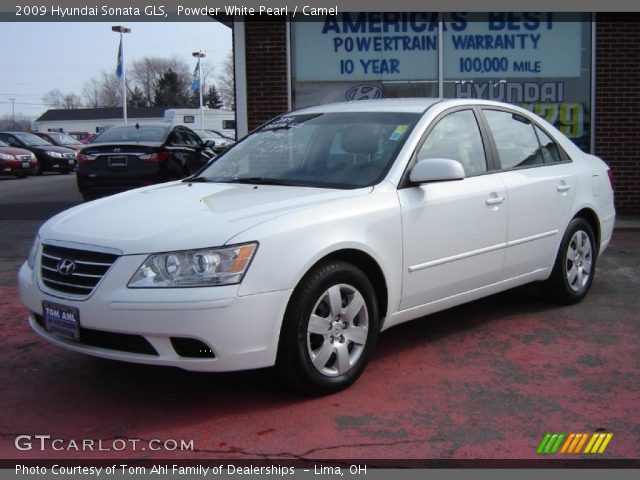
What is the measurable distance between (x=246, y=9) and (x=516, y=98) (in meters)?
3.98

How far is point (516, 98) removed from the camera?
11219 mm

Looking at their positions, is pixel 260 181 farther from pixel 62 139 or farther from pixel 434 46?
pixel 62 139

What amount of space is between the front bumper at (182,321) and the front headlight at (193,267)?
0.15 ft

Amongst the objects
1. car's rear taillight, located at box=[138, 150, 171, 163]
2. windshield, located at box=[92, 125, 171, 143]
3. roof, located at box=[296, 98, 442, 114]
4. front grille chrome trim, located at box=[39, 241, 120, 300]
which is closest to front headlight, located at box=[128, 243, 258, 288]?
front grille chrome trim, located at box=[39, 241, 120, 300]

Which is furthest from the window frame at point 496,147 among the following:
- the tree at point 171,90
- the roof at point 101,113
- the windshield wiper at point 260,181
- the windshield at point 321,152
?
the tree at point 171,90

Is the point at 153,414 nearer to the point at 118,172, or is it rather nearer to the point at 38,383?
the point at 38,383

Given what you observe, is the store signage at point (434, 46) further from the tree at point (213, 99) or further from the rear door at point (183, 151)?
the tree at point (213, 99)

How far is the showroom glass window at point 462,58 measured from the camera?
1111cm

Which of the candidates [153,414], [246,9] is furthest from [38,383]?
[246,9]

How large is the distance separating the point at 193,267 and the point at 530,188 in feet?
9.13

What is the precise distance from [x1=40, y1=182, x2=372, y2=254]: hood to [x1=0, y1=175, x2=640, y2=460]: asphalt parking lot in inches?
35.4

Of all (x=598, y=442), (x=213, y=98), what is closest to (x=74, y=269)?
(x=598, y=442)

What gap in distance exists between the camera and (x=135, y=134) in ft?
41.6

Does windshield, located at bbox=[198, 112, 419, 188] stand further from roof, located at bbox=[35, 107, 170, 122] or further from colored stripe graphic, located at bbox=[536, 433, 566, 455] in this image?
roof, located at bbox=[35, 107, 170, 122]
